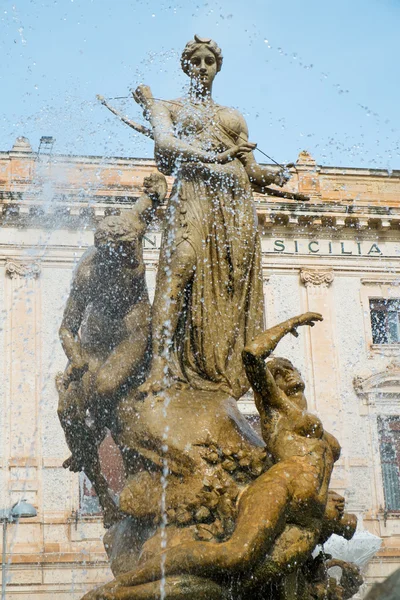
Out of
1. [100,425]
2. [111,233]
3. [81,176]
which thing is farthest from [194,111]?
[81,176]

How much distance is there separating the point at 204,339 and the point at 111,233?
0.87 m

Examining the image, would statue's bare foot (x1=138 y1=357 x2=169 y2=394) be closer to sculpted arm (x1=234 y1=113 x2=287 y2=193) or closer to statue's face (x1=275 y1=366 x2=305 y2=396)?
statue's face (x1=275 y1=366 x2=305 y2=396)

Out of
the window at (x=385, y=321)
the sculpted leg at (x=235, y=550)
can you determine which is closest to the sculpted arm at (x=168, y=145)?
the sculpted leg at (x=235, y=550)

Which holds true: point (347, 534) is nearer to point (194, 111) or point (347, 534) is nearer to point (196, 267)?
point (196, 267)

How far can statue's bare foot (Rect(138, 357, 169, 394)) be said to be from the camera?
655cm

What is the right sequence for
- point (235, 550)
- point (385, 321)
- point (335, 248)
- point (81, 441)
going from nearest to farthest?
1. point (235, 550)
2. point (81, 441)
3. point (385, 321)
4. point (335, 248)

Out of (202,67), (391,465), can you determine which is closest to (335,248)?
(391,465)

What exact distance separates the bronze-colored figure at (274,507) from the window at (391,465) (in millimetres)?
18369

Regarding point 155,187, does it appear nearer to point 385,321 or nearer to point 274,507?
point 274,507

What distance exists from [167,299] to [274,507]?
174 cm

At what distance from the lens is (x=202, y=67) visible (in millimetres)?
7504

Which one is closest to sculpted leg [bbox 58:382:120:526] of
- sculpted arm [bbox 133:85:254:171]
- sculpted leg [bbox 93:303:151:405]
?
sculpted leg [bbox 93:303:151:405]

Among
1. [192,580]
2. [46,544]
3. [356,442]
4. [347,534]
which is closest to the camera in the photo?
[192,580]

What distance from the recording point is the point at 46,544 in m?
22.4
